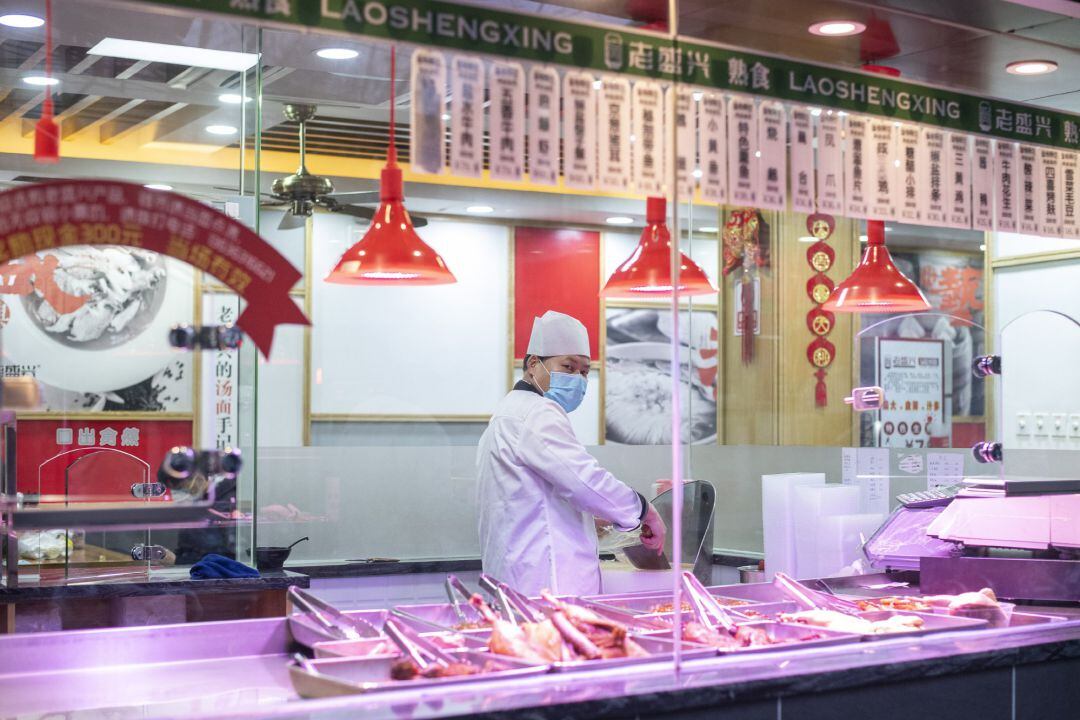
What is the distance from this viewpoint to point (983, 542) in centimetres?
357

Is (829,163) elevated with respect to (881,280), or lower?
elevated

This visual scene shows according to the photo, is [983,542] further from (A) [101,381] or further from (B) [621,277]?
(A) [101,381]

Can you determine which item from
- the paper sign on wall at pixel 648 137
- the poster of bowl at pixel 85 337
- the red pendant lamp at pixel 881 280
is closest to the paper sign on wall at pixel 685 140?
the paper sign on wall at pixel 648 137

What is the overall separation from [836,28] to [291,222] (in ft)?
10.8

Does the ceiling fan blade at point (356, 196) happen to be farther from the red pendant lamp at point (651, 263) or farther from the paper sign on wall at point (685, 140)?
the paper sign on wall at point (685, 140)

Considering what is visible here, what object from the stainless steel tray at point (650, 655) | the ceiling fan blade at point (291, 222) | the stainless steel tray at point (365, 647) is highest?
the ceiling fan blade at point (291, 222)

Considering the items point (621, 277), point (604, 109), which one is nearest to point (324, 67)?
point (621, 277)

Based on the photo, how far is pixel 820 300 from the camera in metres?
5.93

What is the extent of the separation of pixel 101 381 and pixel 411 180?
2673 millimetres

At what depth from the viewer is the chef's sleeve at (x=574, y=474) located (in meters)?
3.94

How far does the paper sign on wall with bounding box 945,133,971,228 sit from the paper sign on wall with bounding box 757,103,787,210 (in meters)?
0.68

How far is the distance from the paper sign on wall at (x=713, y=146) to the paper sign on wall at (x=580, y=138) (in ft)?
0.94

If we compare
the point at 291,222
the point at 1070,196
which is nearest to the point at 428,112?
the point at 1070,196

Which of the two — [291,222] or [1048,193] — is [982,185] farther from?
[291,222]
